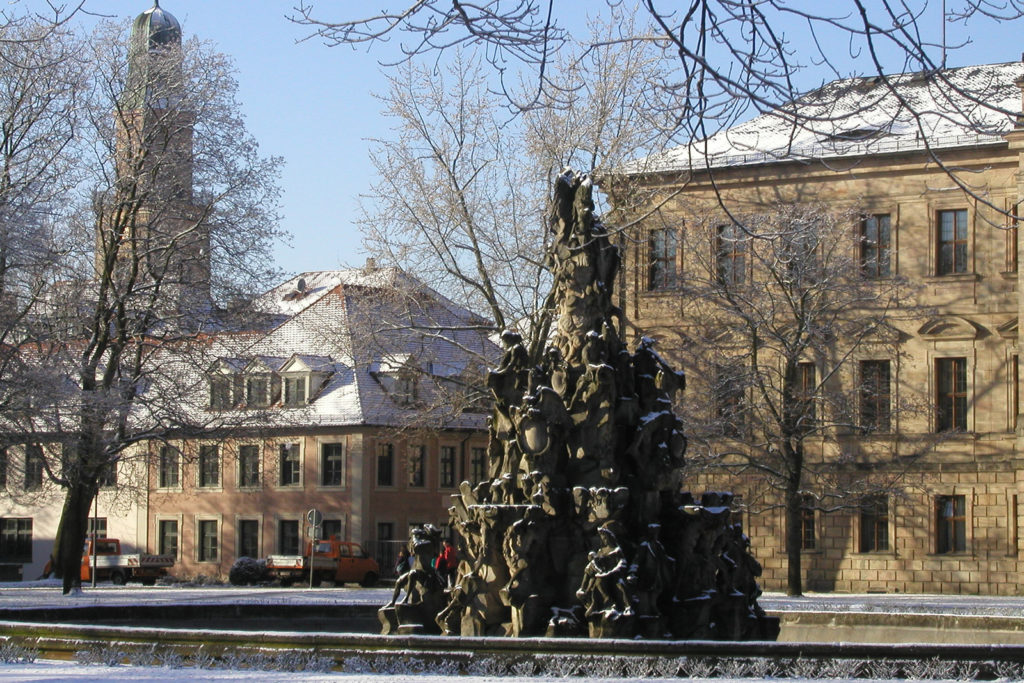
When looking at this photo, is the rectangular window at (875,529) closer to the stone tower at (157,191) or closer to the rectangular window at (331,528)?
the stone tower at (157,191)

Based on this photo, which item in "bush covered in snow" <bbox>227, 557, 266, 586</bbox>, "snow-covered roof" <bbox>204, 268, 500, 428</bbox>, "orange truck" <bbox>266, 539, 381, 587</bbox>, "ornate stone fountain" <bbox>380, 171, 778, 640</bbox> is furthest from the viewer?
"bush covered in snow" <bbox>227, 557, 266, 586</bbox>

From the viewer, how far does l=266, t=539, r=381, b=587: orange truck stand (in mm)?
46812

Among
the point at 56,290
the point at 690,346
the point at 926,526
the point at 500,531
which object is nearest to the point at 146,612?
the point at 500,531

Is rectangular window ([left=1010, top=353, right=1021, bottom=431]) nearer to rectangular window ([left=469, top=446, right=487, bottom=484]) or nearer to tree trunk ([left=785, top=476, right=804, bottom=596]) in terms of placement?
tree trunk ([left=785, top=476, right=804, bottom=596])

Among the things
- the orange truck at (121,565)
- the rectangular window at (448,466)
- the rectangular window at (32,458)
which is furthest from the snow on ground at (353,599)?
the rectangular window at (448,466)

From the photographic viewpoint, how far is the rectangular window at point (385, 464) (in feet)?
181

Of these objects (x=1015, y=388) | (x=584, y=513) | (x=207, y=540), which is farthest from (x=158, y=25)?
(x=584, y=513)

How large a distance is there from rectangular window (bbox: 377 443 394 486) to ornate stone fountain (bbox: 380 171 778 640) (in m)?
37.1

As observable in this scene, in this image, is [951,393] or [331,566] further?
[331,566]

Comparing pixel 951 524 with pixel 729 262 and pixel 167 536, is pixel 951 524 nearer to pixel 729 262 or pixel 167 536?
pixel 729 262

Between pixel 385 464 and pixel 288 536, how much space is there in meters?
4.28

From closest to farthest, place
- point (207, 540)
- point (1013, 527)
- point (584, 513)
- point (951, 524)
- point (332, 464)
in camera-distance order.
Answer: point (584, 513) < point (1013, 527) < point (951, 524) < point (332, 464) < point (207, 540)

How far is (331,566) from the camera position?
4769 centimetres

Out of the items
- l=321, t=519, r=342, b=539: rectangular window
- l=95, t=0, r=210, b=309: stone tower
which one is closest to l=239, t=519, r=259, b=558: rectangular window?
l=321, t=519, r=342, b=539: rectangular window
